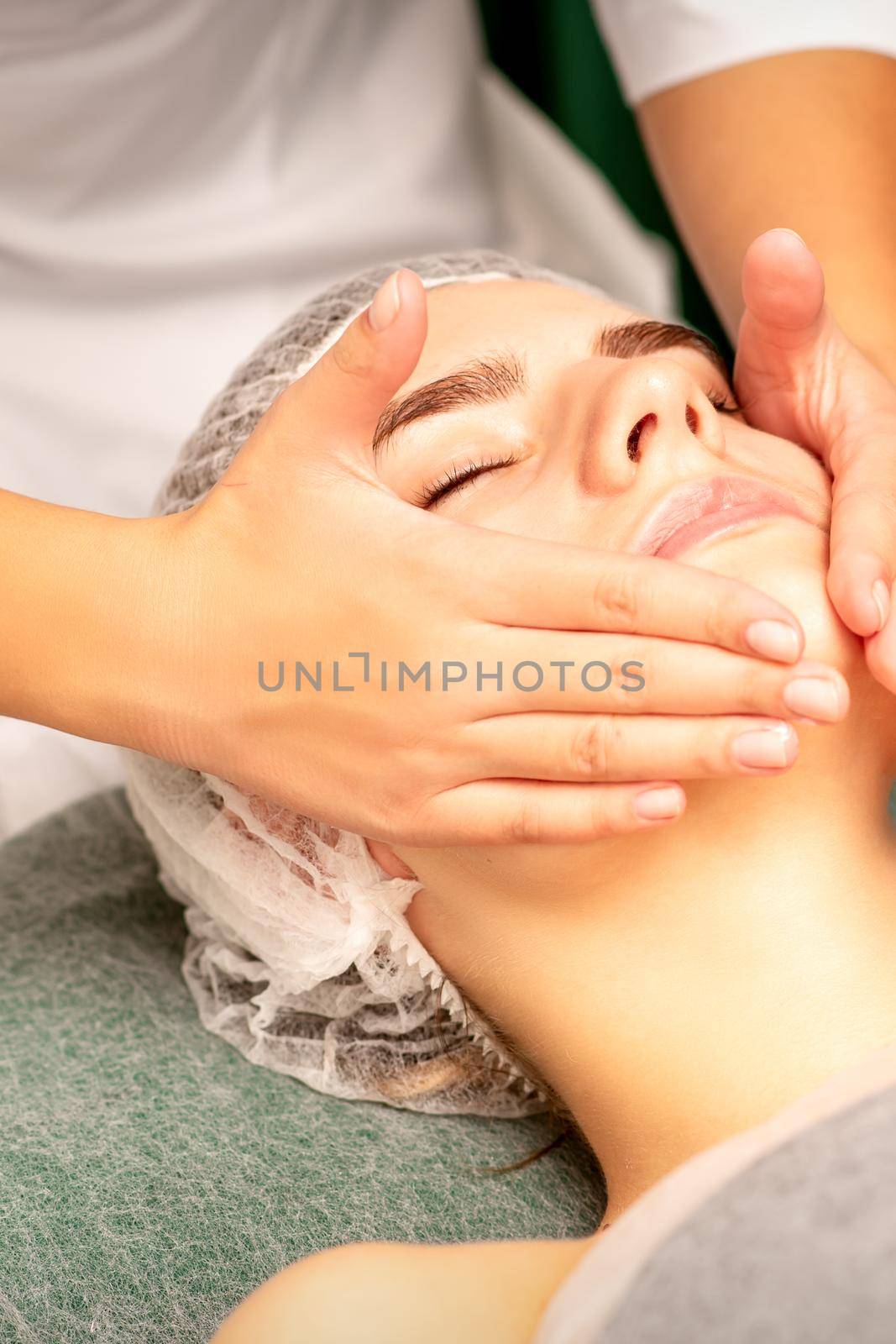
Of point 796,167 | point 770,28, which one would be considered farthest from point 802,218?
point 770,28

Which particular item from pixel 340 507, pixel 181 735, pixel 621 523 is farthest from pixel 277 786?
pixel 621 523

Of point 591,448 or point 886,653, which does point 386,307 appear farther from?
point 886,653

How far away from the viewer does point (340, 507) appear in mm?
925

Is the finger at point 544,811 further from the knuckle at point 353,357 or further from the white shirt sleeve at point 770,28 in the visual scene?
the white shirt sleeve at point 770,28

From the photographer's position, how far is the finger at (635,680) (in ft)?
2.69

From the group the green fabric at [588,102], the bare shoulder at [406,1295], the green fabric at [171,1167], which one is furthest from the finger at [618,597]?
the green fabric at [588,102]

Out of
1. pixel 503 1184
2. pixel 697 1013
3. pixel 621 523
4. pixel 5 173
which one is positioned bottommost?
pixel 503 1184

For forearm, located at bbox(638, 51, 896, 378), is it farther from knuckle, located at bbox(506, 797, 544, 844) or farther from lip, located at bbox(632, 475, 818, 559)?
knuckle, located at bbox(506, 797, 544, 844)

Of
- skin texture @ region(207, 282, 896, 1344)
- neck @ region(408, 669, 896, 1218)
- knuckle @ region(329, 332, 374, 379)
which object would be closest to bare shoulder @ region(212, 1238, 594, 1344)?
skin texture @ region(207, 282, 896, 1344)

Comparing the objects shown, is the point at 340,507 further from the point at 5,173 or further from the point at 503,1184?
the point at 5,173

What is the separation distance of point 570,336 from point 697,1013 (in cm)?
59

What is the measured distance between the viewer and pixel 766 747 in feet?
2.71

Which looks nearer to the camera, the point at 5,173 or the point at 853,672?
the point at 853,672

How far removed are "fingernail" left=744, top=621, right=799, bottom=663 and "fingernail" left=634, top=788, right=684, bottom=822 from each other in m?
0.12
